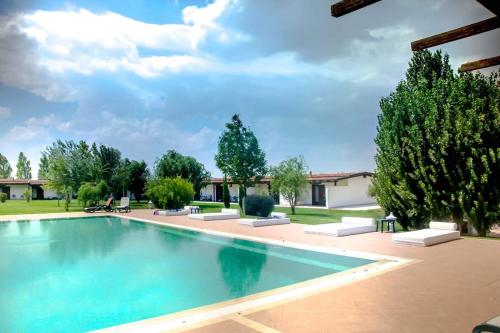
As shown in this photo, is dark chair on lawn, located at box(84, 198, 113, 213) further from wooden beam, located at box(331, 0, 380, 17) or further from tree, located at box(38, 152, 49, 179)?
wooden beam, located at box(331, 0, 380, 17)

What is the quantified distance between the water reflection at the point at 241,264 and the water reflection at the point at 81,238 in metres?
4.71

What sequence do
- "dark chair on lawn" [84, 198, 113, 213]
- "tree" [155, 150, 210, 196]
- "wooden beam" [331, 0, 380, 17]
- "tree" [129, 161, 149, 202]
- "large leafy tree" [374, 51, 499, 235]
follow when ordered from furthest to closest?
"tree" [129, 161, 149, 202], "tree" [155, 150, 210, 196], "dark chair on lawn" [84, 198, 113, 213], "large leafy tree" [374, 51, 499, 235], "wooden beam" [331, 0, 380, 17]

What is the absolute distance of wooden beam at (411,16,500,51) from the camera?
2.56m

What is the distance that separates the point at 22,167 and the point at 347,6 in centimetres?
9832

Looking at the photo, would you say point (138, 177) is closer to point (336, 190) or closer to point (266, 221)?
point (336, 190)

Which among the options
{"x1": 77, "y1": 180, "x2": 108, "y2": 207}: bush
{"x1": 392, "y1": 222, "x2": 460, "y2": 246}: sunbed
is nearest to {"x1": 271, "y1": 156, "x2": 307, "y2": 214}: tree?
{"x1": 392, "y1": 222, "x2": 460, "y2": 246}: sunbed

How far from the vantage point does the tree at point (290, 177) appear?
26.7m

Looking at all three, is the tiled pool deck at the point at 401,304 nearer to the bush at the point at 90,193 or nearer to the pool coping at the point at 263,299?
the pool coping at the point at 263,299

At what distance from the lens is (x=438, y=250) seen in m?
11.7

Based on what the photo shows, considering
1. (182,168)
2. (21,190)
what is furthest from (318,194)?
(21,190)

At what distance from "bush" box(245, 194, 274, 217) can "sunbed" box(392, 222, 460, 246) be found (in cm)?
928

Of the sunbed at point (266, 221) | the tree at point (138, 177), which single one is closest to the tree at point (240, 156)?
the sunbed at point (266, 221)

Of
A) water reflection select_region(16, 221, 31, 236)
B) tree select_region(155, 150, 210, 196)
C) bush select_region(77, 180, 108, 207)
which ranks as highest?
tree select_region(155, 150, 210, 196)

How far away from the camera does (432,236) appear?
1270 cm
